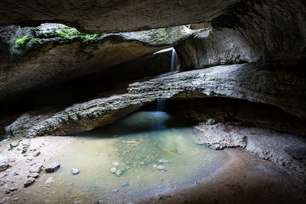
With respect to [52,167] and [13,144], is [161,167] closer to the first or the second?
[52,167]

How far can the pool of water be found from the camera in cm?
547

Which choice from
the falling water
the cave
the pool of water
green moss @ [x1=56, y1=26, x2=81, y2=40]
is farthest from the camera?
the falling water

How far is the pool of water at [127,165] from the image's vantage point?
5.47m

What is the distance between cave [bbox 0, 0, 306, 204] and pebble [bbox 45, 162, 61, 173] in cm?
3

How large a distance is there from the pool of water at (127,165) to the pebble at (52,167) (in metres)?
0.13

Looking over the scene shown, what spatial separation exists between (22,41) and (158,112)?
6215 mm

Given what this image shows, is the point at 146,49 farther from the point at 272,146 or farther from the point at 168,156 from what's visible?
the point at 272,146

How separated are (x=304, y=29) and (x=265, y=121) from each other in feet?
12.0

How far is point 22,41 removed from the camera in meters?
6.34

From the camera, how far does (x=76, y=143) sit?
796 centimetres

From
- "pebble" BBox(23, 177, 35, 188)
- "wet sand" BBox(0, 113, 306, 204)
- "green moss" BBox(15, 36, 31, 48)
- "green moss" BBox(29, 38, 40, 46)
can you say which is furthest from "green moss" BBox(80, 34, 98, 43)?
"pebble" BBox(23, 177, 35, 188)

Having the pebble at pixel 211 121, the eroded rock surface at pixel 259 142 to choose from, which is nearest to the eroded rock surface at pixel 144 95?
the pebble at pixel 211 121

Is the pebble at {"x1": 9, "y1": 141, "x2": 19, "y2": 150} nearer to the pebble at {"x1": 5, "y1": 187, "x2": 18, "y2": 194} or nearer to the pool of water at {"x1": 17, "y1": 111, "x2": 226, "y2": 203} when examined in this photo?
the pool of water at {"x1": 17, "y1": 111, "x2": 226, "y2": 203}

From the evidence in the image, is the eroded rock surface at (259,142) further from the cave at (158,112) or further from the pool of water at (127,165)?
the pool of water at (127,165)
